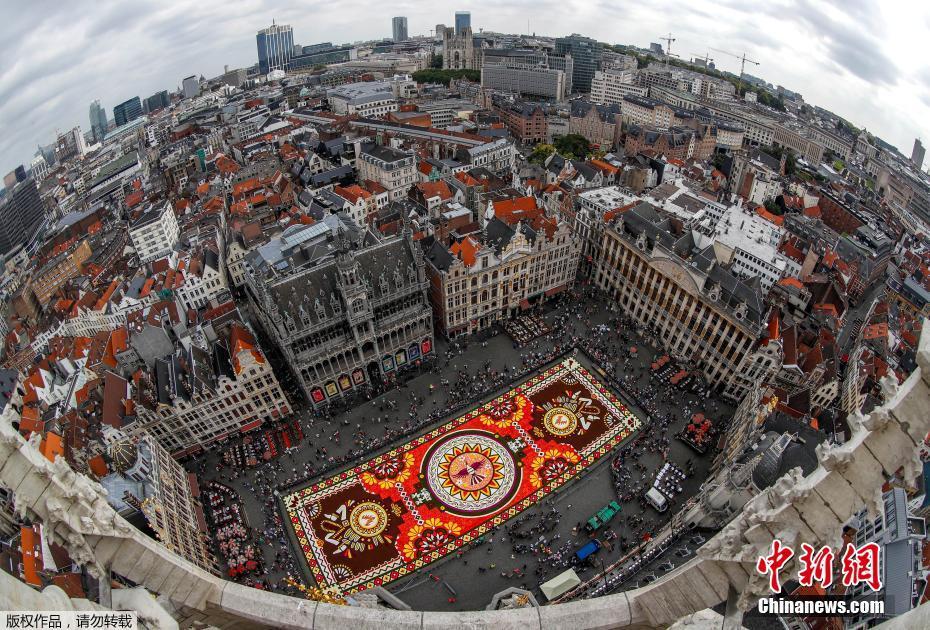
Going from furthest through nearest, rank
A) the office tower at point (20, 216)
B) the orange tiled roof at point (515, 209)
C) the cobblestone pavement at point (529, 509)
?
the office tower at point (20, 216), the orange tiled roof at point (515, 209), the cobblestone pavement at point (529, 509)

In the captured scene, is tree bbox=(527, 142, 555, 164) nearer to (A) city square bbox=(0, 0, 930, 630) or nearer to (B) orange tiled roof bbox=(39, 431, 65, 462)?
(A) city square bbox=(0, 0, 930, 630)

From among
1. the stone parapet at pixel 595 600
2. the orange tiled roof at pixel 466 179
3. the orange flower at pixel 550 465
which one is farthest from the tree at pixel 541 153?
the stone parapet at pixel 595 600

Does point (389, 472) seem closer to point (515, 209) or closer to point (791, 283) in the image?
point (515, 209)

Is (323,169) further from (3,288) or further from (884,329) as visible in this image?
(884,329)

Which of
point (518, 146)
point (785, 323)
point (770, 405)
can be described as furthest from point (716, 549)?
point (518, 146)

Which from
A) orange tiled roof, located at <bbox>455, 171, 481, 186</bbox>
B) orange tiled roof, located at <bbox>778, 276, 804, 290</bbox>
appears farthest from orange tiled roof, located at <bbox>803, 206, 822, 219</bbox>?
orange tiled roof, located at <bbox>455, 171, 481, 186</bbox>

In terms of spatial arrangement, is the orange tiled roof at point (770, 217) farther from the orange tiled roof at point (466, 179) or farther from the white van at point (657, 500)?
the white van at point (657, 500)
